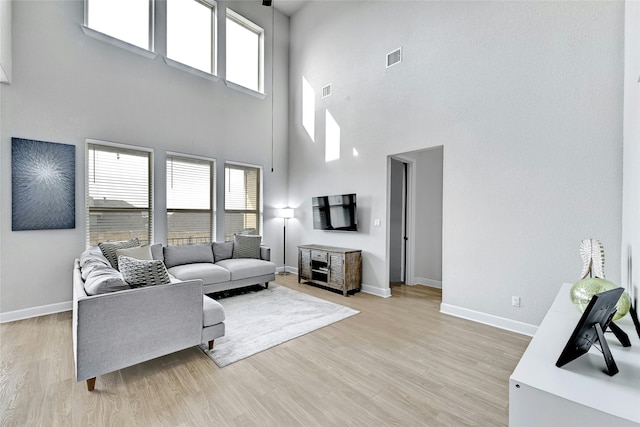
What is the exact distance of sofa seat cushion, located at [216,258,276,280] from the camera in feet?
14.8

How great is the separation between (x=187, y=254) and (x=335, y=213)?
2612 millimetres

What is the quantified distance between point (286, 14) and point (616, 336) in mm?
7547

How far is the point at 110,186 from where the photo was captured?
168 inches

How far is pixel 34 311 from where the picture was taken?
3.67 meters

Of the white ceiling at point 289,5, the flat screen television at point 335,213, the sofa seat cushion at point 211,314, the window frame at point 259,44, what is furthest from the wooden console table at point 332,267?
the white ceiling at point 289,5

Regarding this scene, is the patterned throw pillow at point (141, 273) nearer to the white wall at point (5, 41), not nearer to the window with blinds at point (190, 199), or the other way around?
the window with blinds at point (190, 199)

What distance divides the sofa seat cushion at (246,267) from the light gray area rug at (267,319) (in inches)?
12.2

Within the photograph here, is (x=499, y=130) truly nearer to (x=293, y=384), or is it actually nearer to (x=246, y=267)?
(x=293, y=384)

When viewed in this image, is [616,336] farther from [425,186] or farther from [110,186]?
[110,186]

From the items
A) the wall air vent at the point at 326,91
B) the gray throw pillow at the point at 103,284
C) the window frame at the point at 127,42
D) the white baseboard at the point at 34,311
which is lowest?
the white baseboard at the point at 34,311

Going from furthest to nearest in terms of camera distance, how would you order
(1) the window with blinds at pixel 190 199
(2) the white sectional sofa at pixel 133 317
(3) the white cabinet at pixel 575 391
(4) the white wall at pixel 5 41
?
(1) the window with blinds at pixel 190 199 < (4) the white wall at pixel 5 41 < (2) the white sectional sofa at pixel 133 317 < (3) the white cabinet at pixel 575 391

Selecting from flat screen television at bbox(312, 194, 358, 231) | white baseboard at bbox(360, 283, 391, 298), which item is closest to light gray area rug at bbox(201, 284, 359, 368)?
white baseboard at bbox(360, 283, 391, 298)

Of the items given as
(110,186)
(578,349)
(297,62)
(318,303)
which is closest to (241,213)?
(110,186)

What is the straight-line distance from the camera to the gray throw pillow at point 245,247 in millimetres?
5168
